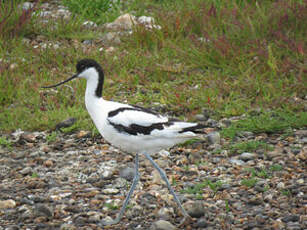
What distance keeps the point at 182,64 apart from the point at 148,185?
2.56 m

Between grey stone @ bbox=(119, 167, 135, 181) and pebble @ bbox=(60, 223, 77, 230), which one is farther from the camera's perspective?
grey stone @ bbox=(119, 167, 135, 181)

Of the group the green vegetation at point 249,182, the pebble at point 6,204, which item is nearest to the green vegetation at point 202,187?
the green vegetation at point 249,182

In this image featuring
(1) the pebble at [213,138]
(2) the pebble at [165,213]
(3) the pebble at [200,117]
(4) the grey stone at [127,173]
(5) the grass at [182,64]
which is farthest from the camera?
(5) the grass at [182,64]

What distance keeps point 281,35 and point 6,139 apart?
10.6ft

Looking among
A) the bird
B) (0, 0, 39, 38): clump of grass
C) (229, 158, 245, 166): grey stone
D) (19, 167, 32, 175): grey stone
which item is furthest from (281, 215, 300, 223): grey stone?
(0, 0, 39, 38): clump of grass

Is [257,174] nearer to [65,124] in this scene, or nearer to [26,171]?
[26,171]

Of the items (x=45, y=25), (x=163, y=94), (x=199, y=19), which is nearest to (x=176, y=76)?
(x=163, y=94)

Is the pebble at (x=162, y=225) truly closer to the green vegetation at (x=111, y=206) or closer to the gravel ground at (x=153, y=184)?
the gravel ground at (x=153, y=184)

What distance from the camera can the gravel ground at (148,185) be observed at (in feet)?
12.3

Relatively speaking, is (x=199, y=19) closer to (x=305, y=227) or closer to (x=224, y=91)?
(x=224, y=91)

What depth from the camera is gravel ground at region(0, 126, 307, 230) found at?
3.73 meters

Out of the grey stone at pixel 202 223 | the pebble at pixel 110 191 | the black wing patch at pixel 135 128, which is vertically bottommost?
the pebble at pixel 110 191

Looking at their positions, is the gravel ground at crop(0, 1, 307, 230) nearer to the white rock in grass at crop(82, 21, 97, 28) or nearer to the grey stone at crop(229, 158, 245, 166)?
the grey stone at crop(229, 158, 245, 166)

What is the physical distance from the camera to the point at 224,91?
586 cm
